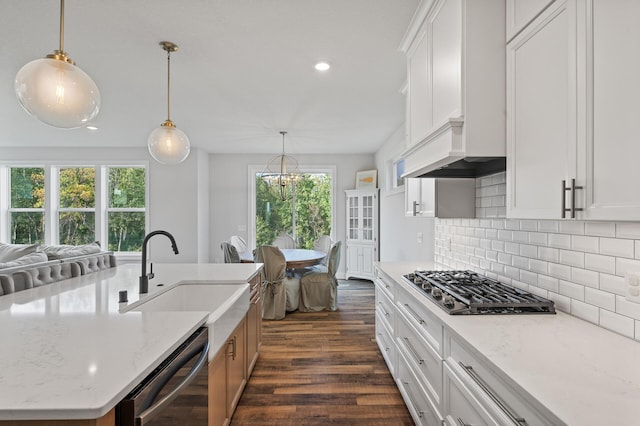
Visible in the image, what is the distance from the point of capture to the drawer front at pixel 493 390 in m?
0.90

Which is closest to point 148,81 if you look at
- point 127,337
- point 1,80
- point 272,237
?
point 1,80

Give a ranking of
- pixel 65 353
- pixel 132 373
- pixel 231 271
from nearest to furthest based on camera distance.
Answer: pixel 132 373 → pixel 65 353 → pixel 231 271

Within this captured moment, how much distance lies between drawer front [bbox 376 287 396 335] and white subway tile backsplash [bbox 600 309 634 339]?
4.25 ft

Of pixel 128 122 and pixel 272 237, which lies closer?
pixel 128 122

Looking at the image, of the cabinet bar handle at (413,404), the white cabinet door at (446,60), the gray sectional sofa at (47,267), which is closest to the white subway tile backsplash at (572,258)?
the white cabinet door at (446,60)

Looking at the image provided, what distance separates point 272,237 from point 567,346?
594 cm

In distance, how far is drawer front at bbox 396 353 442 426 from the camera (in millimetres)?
1668

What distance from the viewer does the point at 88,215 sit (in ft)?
20.3

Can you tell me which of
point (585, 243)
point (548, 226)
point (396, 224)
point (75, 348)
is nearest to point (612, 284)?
point (585, 243)

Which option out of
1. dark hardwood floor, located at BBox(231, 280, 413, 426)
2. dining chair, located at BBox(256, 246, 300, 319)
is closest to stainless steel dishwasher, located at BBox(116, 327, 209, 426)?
dark hardwood floor, located at BBox(231, 280, 413, 426)

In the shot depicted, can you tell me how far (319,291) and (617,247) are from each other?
140 inches

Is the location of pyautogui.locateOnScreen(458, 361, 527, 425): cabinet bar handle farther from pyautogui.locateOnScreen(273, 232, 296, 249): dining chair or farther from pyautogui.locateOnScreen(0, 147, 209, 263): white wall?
pyautogui.locateOnScreen(0, 147, 209, 263): white wall

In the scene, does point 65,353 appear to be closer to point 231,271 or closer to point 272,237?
point 231,271

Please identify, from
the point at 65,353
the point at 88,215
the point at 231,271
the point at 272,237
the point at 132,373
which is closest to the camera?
the point at 132,373
